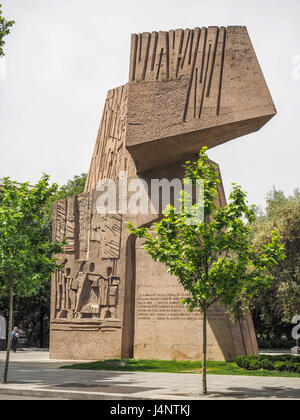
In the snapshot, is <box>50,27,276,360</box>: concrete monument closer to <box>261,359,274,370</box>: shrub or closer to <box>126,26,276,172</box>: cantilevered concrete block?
<box>126,26,276,172</box>: cantilevered concrete block

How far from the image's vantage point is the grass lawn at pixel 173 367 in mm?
17172

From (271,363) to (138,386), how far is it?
5.66 m

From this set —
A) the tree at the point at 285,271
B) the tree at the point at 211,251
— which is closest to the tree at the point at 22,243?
the tree at the point at 211,251

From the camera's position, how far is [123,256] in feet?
73.8

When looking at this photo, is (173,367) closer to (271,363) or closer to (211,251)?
(271,363)

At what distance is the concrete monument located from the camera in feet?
65.1

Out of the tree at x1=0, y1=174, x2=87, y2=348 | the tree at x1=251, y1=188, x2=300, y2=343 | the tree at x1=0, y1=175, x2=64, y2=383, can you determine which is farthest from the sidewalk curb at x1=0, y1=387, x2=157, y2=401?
the tree at x1=0, y1=174, x2=87, y2=348

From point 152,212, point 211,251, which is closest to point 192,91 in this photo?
point 152,212

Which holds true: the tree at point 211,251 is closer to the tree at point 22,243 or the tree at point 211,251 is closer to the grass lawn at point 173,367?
the tree at point 22,243

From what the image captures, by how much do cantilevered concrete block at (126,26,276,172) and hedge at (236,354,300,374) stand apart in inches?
336

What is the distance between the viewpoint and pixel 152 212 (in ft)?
72.6

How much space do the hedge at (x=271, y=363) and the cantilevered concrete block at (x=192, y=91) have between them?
8.53 meters

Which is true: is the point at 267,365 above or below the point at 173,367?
above
